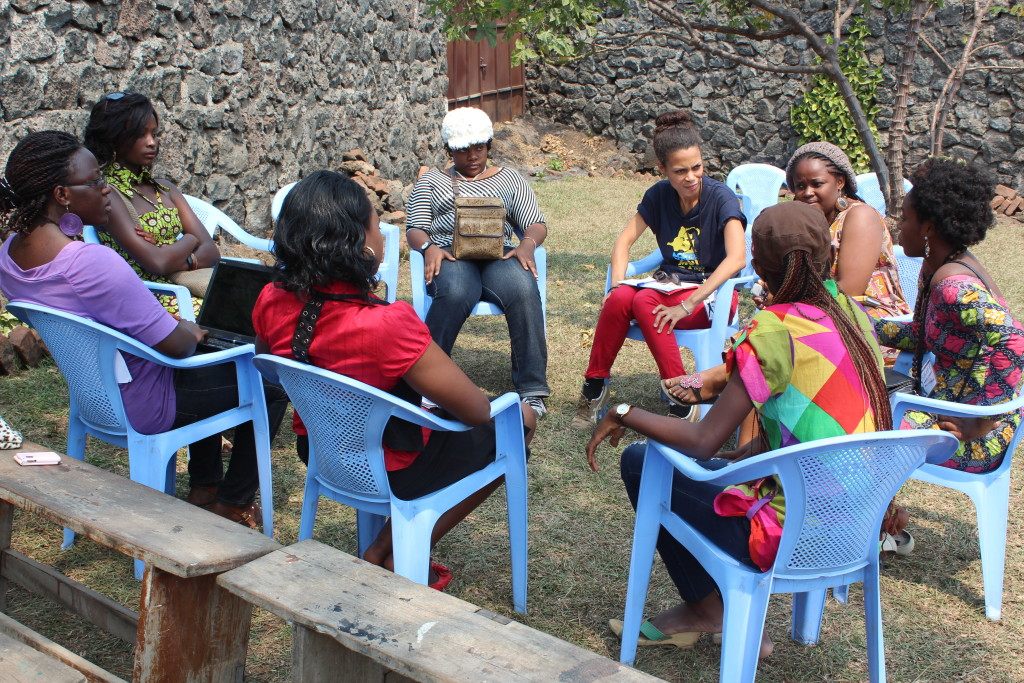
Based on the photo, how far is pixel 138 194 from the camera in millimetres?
3943

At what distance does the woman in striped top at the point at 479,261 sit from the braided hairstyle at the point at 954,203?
1.92 meters

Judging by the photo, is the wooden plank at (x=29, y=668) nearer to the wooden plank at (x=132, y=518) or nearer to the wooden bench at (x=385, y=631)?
the wooden plank at (x=132, y=518)

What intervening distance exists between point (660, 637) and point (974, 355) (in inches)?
50.7

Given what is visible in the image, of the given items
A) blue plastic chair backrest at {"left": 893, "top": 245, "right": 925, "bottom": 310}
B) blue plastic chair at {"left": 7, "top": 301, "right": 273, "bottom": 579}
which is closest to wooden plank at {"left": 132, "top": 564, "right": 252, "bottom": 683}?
blue plastic chair at {"left": 7, "top": 301, "right": 273, "bottom": 579}

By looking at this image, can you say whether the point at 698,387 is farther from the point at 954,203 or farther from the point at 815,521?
the point at 954,203

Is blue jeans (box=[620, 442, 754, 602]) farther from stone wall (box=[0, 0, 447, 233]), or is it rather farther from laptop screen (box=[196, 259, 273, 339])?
stone wall (box=[0, 0, 447, 233])

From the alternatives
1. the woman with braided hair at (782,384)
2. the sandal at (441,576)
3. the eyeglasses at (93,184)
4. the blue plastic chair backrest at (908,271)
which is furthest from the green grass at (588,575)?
the eyeglasses at (93,184)

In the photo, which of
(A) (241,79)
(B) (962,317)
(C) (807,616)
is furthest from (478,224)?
(A) (241,79)

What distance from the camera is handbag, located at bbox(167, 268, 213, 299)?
12.9 ft

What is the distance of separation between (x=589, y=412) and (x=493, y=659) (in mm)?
2619

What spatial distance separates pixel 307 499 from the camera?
2.71 metres

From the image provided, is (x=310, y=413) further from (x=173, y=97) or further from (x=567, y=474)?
(x=173, y=97)

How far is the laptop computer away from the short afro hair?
2253 millimetres

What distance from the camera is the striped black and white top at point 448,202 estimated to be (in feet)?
15.2
